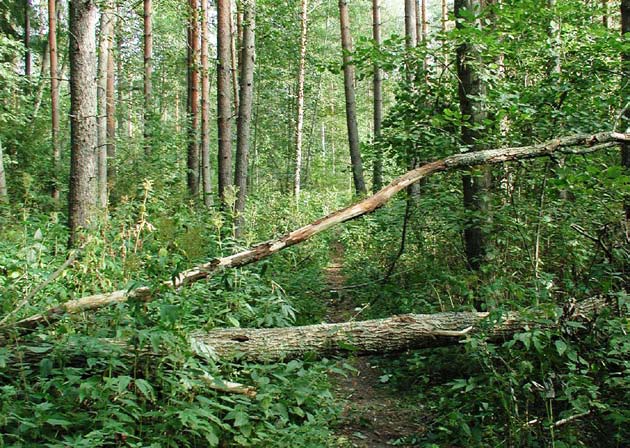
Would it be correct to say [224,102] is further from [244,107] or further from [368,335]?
[368,335]

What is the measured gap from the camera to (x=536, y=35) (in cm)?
637

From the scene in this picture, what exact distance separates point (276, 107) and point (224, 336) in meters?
25.1

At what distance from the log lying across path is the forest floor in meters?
1.15

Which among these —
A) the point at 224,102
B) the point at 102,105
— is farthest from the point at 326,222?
the point at 102,105

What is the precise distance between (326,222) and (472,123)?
2.32m

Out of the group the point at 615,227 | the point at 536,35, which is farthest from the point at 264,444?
the point at 536,35

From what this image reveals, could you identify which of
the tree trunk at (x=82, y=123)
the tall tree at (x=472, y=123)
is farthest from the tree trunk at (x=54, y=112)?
the tall tree at (x=472, y=123)

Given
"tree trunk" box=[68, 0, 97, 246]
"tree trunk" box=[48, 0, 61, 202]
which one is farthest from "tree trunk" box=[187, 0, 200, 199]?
"tree trunk" box=[68, 0, 97, 246]

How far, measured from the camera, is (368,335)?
15.1 ft

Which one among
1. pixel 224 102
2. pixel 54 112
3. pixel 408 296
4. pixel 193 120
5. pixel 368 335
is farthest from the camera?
pixel 54 112

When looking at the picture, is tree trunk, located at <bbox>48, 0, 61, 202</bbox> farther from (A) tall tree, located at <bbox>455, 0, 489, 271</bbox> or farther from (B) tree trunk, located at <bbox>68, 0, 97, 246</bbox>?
(A) tall tree, located at <bbox>455, 0, 489, 271</bbox>

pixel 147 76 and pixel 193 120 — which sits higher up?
pixel 147 76

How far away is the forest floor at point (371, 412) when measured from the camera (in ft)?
14.4

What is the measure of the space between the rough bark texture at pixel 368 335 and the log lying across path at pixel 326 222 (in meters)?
0.55
